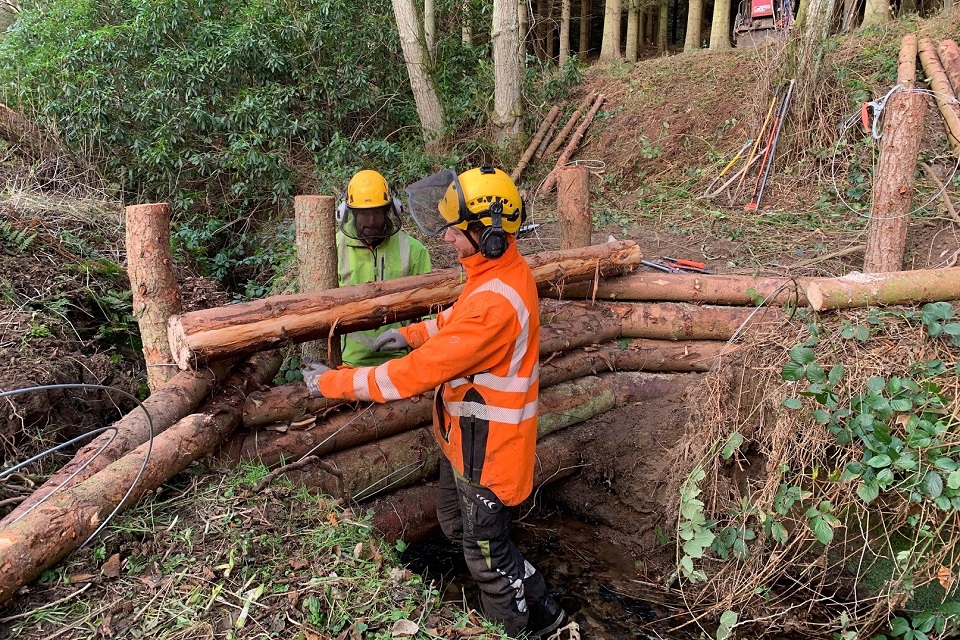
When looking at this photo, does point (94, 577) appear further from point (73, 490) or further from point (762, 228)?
point (762, 228)

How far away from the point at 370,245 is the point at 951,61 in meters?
8.11

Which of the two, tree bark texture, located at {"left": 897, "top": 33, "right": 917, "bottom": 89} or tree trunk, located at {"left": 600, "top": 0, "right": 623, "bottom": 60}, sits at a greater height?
tree trunk, located at {"left": 600, "top": 0, "right": 623, "bottom": 60}

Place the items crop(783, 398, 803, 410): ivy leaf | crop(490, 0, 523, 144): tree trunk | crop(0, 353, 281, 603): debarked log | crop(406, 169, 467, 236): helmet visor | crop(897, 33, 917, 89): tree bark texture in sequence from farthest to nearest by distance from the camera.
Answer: crop(490, 0, 523, 144): tree trunk, crop(897, 33, 917, 89): tree bark texture, crop(783, 398, 803, 410): ivy leaf, crop(406, 169, 467, 236): helmet visor, crop(0, 353, 281, 603): debarked log

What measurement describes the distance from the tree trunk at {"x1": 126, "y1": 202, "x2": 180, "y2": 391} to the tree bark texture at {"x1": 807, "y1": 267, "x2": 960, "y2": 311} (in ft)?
11.7

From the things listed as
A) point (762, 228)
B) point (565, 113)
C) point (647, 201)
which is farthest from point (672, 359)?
point (565, 113)

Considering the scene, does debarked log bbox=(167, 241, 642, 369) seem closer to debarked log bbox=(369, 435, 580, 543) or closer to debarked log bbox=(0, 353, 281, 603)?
debarked log bbox=(0, 353, 281, 603)

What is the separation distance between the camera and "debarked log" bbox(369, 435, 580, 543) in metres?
3.85

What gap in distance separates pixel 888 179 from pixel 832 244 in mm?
1425

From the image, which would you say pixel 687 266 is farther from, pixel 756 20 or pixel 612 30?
pixel 612 30

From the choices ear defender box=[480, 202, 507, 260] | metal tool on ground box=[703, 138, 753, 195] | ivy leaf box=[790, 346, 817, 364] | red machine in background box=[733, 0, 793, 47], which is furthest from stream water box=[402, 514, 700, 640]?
red machine in background box=[733, 0, 793, 47]

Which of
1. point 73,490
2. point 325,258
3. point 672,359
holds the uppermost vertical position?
point 325,258

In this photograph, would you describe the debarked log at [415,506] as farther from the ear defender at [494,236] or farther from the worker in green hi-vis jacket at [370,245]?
the ear defender at [494,236]

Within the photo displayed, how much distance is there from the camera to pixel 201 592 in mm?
2283

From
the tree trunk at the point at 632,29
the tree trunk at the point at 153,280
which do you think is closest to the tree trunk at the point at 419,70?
the tree trunk at the point at 153,280
